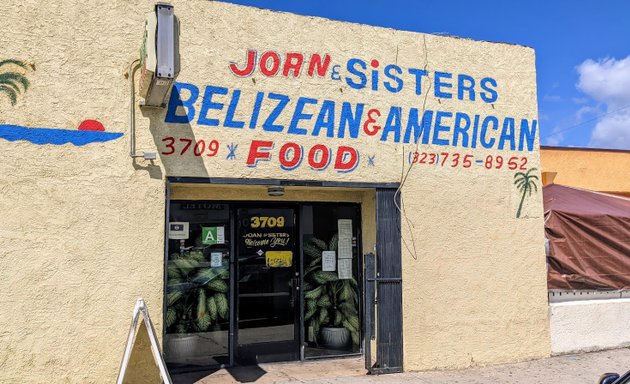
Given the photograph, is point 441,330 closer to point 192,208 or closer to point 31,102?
point 192,208

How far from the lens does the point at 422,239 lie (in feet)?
28.5

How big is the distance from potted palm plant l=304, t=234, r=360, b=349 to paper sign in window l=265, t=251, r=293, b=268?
1.01ft

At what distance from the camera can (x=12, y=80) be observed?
22.0 ft

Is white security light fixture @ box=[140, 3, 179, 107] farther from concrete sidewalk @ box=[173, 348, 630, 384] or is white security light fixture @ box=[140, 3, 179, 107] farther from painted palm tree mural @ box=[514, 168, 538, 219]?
painted palm tree mural @ box=[514, 168, 538, 219]

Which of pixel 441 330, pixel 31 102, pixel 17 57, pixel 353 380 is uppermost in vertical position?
pixel 17 57

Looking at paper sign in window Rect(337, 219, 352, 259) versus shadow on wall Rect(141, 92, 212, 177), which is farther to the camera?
paper sign in window Rect(337, 219, 352, 259)

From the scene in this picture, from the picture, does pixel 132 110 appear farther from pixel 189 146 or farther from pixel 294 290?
pixel 294 290

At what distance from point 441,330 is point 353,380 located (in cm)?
168

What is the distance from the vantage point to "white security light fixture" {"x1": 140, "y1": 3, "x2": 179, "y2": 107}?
21.2 ft

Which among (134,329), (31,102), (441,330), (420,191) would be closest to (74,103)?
(31,102)

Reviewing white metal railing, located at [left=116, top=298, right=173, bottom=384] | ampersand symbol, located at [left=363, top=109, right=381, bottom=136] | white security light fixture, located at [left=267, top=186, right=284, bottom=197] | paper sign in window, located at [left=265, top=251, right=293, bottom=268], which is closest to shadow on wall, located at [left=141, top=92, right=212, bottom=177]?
white security light fixture, located at [left=267, top=186, right=284, bottom=197]

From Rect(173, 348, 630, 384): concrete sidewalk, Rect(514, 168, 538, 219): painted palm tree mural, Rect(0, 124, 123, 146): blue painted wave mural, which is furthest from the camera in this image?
Rect(514, 168, 538, 219): painted palm tree mural

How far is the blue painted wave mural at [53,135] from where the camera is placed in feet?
21.8

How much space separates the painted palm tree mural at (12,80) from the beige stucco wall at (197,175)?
0.07 meters
